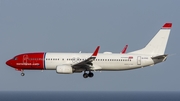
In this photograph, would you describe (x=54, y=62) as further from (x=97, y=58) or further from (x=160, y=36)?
(x=160, y=36)

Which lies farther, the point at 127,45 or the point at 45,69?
the point at 127,45

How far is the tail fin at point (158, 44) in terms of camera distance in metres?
87.8

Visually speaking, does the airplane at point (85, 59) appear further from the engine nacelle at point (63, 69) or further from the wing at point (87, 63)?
the engine nacelle at point (63, 69)

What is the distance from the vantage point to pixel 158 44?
88.2 m

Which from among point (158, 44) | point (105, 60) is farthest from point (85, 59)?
point (158, 44)

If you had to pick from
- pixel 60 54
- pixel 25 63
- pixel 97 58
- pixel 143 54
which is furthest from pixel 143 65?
pixel 25 63

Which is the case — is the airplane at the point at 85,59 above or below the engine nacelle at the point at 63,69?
above

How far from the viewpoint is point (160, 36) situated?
293 ft

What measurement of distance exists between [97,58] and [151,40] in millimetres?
10781

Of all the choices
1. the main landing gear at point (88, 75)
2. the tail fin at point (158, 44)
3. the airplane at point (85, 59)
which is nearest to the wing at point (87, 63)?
the airplane at point (85, 59)

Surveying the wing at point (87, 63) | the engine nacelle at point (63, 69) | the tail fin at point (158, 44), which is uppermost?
the tail fin at point (158, 44)

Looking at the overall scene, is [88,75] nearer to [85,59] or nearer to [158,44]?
[85,59]

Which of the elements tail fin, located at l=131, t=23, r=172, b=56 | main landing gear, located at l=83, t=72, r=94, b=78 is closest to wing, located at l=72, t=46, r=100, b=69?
main landing gear, located at l=83, t=72, r=94, b=78

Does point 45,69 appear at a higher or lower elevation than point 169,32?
lower
